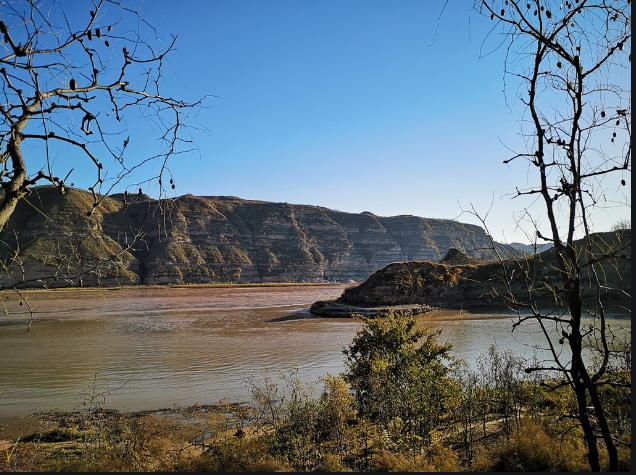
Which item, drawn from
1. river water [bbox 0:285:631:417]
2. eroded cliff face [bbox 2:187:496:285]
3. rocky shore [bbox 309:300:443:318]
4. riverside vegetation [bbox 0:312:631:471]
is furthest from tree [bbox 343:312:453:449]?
eroded cliff face [bbox 2:187:496:285]

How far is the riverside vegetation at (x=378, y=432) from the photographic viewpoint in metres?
5.14

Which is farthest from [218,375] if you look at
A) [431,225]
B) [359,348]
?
[431,225]

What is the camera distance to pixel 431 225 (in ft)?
543

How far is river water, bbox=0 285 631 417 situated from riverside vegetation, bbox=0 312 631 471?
156 centimetres

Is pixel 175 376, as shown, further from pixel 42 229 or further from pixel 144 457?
pixel 42 229

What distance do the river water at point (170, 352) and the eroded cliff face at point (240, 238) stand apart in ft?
152

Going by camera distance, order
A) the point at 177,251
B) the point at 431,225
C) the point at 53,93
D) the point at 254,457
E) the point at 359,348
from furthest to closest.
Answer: the point at 431,225
the point at 177,251
the point at 359,348
the point at 254,457
the point at 53,93

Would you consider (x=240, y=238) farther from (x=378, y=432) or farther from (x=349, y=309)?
(x=378, y=432)

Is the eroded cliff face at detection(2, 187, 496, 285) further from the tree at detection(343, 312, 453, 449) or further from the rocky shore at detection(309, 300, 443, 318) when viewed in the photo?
the tree at detection(343, 312, 453, 449)

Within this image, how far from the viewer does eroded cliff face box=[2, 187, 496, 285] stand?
8750cm

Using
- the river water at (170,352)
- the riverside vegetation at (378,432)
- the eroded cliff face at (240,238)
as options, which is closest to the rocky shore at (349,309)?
the river water at (170,352)

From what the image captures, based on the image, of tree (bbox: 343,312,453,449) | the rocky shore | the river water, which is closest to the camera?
tree (bbox: 343,312,453,449)

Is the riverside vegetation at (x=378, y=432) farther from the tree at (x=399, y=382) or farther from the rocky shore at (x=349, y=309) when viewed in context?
the rocky shore at (x=349, y=309)

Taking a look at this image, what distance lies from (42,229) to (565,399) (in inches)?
3773
